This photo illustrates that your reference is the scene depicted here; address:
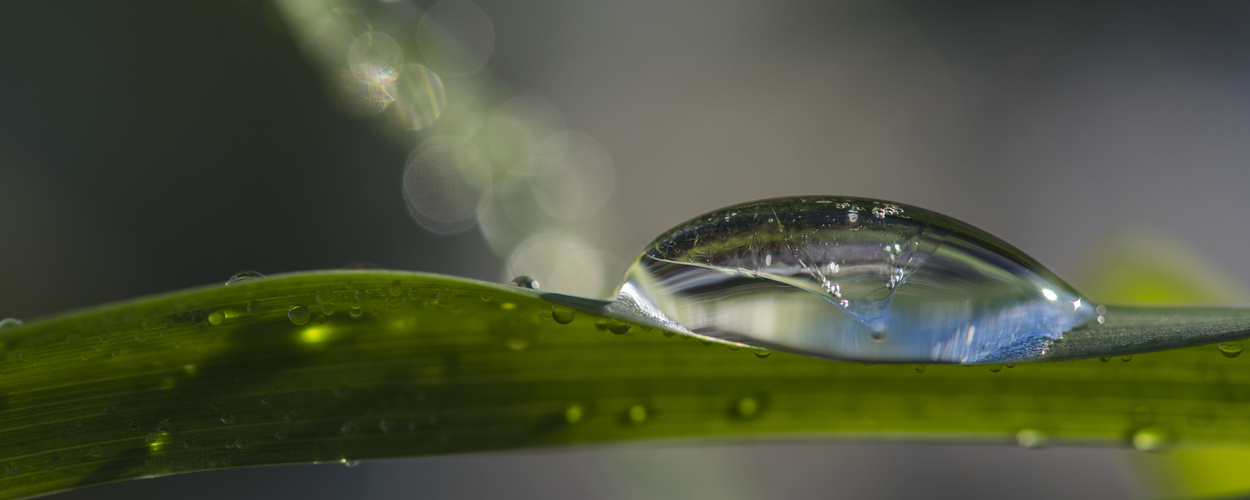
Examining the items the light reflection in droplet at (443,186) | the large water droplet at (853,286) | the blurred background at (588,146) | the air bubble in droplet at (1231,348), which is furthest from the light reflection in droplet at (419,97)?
the air bubble in droplet at (1231,348)

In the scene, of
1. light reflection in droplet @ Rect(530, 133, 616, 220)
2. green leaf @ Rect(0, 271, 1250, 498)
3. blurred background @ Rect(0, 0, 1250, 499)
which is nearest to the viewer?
green leaf @ Rect(0, 271, 1250, 498)

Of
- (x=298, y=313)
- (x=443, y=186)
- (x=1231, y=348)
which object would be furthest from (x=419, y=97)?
(x=1231, y=348)

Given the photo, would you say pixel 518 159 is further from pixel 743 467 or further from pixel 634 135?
pixel 743 467

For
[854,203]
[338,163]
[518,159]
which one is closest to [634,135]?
[518,159]

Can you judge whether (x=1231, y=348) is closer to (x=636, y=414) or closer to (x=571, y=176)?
(x=636, y=414)

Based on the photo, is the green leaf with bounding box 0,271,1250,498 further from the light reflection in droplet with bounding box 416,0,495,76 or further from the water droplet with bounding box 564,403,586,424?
the light reflection in droplet with bounding box 416,0,495,76

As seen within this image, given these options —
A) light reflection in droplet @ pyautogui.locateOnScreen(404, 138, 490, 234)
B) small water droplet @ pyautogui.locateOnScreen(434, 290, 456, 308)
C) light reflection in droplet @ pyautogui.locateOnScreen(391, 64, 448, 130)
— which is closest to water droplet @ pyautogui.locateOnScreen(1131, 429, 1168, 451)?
small water droplet @ pyautogui.locateOnScreen(434, 290, 456, 308)
